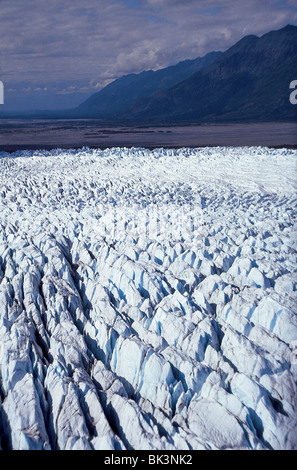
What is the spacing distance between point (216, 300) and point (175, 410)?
1767 mm

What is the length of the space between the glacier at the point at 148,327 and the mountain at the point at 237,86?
9737cm

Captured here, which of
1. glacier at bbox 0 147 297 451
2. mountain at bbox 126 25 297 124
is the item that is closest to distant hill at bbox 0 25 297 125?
mountain at bbox 126 25 297 124

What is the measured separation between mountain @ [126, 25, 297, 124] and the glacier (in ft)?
319

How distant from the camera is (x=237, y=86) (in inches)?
4680

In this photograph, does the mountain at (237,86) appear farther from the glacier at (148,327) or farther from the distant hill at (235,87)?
the glacier at (148,327)

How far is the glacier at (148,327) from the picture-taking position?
3328 millimetres

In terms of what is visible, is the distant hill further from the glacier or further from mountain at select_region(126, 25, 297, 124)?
the glacier

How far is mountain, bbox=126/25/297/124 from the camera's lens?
10631 centimetres

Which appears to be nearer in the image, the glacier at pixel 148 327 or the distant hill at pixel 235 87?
the glacier at pixel 148 327

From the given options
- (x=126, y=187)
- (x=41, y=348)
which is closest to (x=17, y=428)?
(x=41, y=348)

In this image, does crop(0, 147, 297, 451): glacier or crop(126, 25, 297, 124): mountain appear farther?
crop(126, 25, 297, 124): mountain

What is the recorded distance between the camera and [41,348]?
445cm

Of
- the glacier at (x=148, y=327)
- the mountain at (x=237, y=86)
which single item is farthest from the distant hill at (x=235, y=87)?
the glacier at (x=148, y=327)
